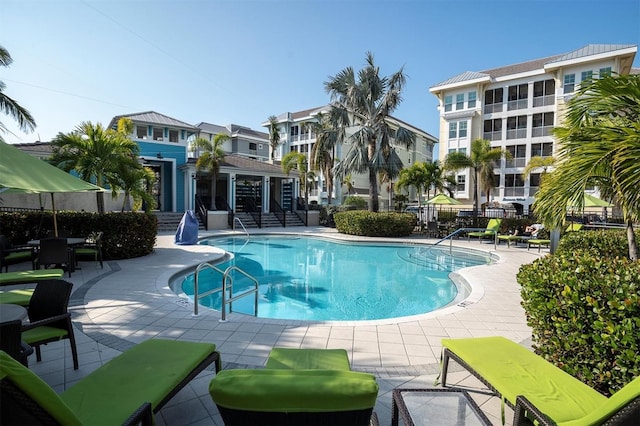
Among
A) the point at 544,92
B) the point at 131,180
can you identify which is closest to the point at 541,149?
the point at 544,92

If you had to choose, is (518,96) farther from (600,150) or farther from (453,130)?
(600,150)

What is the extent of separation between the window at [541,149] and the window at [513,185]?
2.21 metres

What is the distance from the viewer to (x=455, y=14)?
9.36 metres

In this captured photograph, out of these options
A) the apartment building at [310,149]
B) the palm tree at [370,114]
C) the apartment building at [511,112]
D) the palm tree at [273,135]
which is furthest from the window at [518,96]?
the palm tree at [273,135]

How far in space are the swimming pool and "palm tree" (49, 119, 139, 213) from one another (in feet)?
14.5

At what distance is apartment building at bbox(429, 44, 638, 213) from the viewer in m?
27.0

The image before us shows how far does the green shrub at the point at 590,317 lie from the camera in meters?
2.51

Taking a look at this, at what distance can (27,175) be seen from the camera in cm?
364

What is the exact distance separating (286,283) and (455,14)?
909cm

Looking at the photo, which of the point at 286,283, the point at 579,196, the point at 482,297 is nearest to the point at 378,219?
the point at 286,283

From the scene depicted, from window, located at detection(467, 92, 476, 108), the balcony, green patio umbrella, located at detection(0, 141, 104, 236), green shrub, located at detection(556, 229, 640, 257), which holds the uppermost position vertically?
window, located at detection(467, 92, 476, 108)

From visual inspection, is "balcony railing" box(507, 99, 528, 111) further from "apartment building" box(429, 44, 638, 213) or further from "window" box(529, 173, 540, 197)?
"window" box(529, 173, 540, 197)

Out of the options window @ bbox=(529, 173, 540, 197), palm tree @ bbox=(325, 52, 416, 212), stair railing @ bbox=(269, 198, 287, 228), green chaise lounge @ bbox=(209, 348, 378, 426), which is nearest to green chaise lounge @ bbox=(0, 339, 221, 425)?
green chaise lounge @ bbox=(209, 348, 378, 426)

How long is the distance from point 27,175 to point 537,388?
208 inches
